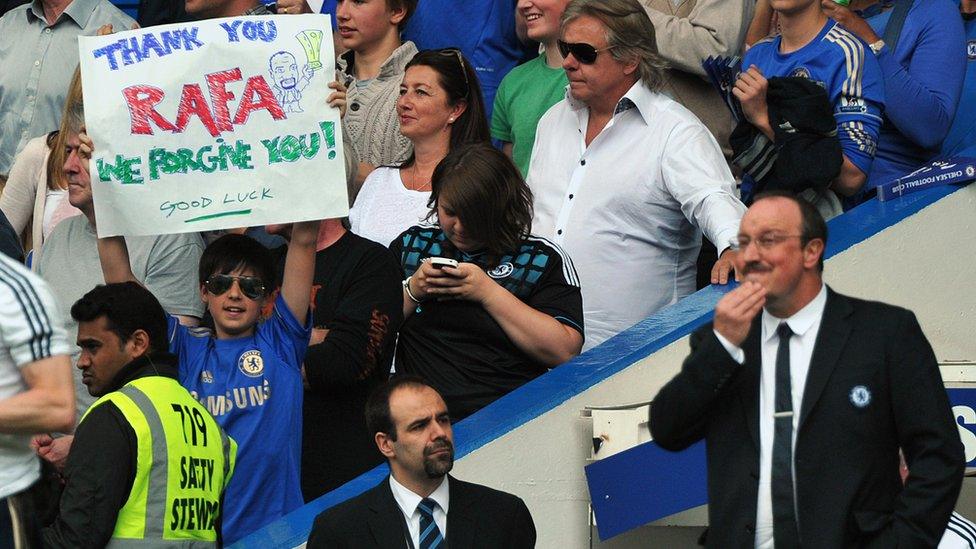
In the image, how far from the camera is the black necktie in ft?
16.2

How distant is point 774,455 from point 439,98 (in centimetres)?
364

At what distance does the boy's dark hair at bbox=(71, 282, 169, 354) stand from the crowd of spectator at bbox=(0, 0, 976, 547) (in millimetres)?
37

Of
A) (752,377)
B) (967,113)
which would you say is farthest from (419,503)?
(967,113)

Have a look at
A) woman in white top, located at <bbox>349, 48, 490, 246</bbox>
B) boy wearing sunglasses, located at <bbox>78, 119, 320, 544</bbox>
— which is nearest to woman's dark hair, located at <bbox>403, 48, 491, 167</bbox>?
woman in white top, located at <bbox>349, 48, 490, 246</bbox>

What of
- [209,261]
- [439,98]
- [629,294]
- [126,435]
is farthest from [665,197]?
[126,435]

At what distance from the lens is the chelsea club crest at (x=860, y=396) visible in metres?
4.95

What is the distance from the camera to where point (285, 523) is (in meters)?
6.79

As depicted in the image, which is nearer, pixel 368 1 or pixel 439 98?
pixel 439 98

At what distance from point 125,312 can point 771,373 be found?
8.38 ft

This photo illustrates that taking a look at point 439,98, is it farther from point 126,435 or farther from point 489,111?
point 126,435

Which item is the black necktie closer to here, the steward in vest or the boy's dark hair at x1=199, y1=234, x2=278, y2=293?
the steward in vest

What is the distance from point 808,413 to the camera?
4969 mm

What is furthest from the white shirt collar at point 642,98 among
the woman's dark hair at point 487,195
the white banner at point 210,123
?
the white banner at point 210,123

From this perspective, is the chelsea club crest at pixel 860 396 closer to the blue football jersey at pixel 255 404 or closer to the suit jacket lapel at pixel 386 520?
the suit jacket lapel at pixel 386 520
